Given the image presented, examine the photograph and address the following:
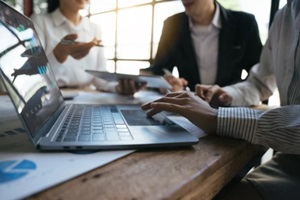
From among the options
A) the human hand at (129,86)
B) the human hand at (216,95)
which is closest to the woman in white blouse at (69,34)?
the human hand at (129,86)

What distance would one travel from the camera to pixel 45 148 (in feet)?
1.09

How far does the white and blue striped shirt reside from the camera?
448mm

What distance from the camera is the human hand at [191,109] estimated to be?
0.47 m

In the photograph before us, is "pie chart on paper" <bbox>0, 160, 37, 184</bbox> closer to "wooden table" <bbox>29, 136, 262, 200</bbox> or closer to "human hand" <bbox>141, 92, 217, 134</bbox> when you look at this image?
"wooden table" <bbox>29, 136, 262, 200</bbox>

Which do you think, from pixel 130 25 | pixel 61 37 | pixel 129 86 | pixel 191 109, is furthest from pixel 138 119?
pixel 130 25

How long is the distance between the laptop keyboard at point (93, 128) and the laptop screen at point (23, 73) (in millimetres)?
42

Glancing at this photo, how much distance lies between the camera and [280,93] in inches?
30.6

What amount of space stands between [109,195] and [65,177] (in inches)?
2.4

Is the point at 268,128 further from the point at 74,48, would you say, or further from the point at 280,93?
the point at 74,48

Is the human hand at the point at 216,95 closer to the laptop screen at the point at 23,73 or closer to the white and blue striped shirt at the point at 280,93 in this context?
the white and blue striped shirt at the point at 280,93

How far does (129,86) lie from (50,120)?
22.9 inches

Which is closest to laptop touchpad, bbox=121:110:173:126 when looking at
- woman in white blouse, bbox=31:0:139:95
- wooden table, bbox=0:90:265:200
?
wooden table, bbox=0:90:265:200

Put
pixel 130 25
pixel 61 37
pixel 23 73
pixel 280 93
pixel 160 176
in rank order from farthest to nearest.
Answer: pixel 130 25 < pixel 61 37 < pixel 280 93 < pixel 23 73 < pixel 160 176

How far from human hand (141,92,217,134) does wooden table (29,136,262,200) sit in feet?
0.20
